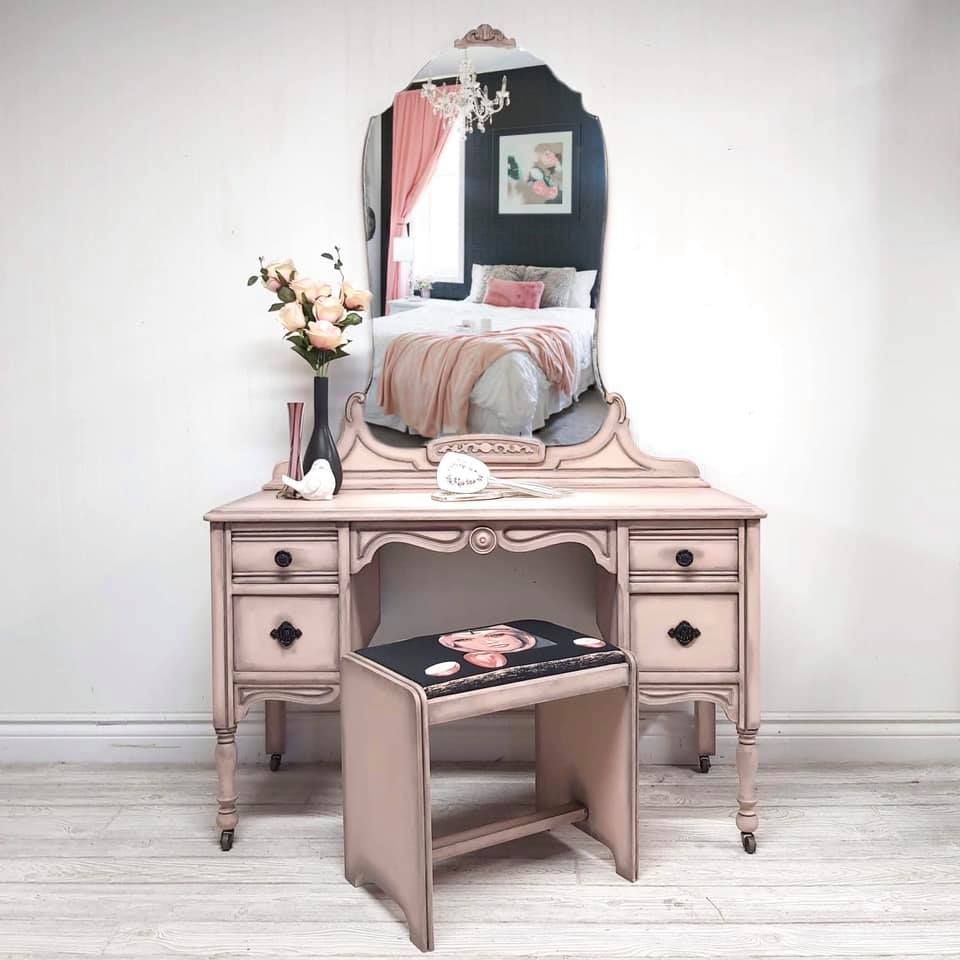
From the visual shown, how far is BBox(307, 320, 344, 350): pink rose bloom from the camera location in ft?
7.57

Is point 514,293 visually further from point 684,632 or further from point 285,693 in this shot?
point 285,693

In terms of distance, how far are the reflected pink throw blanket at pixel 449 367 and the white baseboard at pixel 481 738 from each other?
92 centimetres

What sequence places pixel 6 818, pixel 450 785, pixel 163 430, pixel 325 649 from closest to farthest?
pixel 325 649 → pixel 6 818 → pixel 450 785 → pixel 163 430

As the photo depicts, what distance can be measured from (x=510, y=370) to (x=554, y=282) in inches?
11.1

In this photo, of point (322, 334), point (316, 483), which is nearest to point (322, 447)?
point (316, 483)

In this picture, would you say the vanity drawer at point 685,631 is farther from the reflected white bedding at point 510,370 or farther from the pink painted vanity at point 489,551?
the reflected white bedding at point 510,370

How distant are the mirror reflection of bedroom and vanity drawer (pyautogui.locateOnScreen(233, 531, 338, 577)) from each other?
0.57m

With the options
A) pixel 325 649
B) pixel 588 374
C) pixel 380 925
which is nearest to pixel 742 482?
pixel 588 374

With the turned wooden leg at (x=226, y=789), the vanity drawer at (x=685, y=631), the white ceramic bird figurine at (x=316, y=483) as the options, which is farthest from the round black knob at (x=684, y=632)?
the turned wooden leg at (x=226, y=789)

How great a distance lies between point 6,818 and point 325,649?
100 centimetres

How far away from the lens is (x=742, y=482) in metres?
2.66

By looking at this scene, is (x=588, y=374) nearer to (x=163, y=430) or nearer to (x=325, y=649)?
(x=325, y=649)

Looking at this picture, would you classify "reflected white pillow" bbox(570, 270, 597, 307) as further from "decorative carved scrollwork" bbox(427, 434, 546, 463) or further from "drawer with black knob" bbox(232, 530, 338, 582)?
"drawer with black knob" bbox(232, 530, 338, 582)

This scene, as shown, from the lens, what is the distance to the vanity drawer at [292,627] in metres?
2.11
